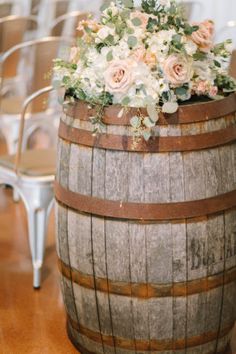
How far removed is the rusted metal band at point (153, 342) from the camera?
256 cm

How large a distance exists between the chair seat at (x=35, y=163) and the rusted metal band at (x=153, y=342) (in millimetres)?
873

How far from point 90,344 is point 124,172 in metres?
0.71

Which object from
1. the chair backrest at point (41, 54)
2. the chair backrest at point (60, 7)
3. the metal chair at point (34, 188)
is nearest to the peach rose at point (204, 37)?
the metal chair at point (34, 188)

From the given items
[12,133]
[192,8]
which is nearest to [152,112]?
[12,133]

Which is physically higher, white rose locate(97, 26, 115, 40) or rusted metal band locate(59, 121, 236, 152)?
white rose locate(97, 26, 115, 40)

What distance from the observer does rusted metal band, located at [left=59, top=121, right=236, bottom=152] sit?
2.36 m

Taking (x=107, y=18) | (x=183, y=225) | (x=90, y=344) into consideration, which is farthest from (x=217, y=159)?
(x=90, y=344)

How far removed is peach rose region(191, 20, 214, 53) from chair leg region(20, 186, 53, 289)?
111cm

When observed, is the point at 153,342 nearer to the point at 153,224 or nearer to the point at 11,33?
the point at 153,224

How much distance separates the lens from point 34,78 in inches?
156

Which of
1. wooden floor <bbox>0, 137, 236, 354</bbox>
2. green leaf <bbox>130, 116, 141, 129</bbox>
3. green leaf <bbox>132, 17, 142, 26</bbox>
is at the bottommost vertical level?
wooden floor <bbox>0, 137, 236, 354</bbox>

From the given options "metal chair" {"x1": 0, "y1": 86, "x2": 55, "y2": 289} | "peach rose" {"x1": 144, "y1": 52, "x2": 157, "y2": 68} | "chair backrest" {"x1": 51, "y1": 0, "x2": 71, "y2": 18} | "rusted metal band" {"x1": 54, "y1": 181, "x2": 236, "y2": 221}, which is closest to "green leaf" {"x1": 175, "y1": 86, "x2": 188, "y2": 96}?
"peach rose" {"x1": 144, "y1": 52, "x2": 157, "y2": 68}

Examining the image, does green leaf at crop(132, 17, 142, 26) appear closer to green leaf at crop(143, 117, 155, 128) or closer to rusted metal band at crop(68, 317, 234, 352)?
green leaf at crop(143, 117, 155, 128)

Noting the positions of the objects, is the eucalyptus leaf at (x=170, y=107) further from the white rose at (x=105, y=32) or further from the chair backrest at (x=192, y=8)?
the chair backrest at (x=192, y=8)
